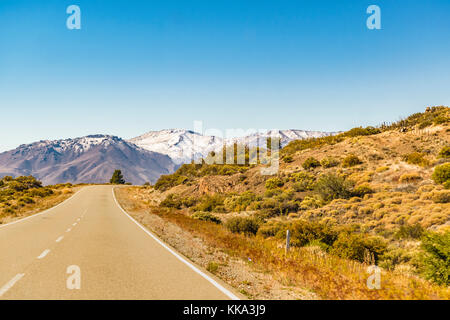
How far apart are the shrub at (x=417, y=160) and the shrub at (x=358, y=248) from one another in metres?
14.9

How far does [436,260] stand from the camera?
8.76 meters

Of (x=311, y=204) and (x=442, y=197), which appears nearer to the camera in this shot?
(x=442, y=197)

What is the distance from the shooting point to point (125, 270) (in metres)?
6.85

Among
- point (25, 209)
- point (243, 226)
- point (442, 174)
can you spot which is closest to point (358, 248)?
point (243, 226)

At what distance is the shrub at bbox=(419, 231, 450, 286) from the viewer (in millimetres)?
8266

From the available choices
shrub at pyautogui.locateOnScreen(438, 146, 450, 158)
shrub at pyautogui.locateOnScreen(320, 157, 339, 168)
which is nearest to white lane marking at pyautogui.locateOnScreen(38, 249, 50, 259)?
shrub at pyautogui.locateOnScreen(320, 157, 339, 168)

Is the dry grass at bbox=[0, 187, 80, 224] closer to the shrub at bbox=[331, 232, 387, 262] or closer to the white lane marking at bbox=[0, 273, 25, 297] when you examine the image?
the white lane marking at bbox=[0, 273, 25, 297]

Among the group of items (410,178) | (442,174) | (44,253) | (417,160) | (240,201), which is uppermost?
(417,160)

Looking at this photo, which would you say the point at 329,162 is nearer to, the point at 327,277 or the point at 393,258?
the point at 393,258

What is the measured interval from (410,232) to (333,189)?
918 centimetres

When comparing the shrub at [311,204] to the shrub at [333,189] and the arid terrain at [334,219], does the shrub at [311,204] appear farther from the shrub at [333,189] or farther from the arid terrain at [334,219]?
the shrub at [333,189]

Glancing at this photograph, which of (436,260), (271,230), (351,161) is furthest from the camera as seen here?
(351,161)

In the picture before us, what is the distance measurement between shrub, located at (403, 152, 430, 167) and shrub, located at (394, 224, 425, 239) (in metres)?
12.6

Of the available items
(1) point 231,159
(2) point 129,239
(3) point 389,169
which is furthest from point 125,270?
(1) point 231,159
